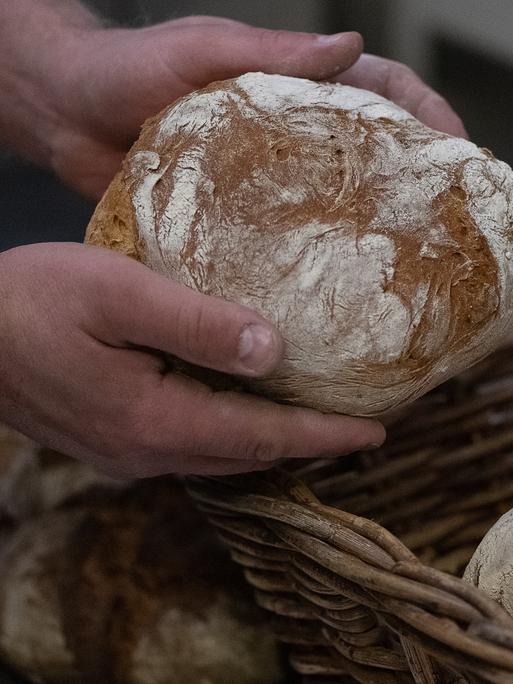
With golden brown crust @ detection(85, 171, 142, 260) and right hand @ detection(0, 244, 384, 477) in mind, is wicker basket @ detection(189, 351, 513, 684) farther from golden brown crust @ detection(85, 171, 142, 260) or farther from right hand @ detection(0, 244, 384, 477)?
golden brown crust @ detection(85, 171, 142, 260)

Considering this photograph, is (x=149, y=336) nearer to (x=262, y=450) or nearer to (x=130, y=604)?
(x=262, y=450)

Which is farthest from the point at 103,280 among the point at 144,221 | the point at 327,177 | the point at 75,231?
the point at 75,231

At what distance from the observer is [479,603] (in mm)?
628

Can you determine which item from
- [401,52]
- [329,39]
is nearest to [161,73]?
[329,39]

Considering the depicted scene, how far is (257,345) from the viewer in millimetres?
728

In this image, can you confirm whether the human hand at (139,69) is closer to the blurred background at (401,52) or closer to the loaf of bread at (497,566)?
the loaf of bread at (497,566)

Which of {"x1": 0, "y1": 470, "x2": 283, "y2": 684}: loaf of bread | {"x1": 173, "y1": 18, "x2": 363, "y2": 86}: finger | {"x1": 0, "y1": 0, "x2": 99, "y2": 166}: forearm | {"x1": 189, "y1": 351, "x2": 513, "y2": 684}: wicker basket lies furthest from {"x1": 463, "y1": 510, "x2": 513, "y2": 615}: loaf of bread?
{"x1": 0, "y1": 0, "x2": 99, "y2": 166}: forearm

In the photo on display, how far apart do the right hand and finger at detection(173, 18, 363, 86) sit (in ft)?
0.93

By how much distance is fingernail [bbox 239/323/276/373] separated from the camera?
2.39 feet

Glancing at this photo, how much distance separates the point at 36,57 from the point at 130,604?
28.1 inches

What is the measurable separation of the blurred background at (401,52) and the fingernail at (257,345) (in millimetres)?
1309

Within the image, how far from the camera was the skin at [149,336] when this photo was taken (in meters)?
0.75

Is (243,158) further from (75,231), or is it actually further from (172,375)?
(75,231)

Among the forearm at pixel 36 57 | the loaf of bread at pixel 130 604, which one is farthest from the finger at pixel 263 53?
the loaf of bread at pixel 130 604
